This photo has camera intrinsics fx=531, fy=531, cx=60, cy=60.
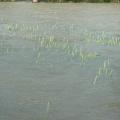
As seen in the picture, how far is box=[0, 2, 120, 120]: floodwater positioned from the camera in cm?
256

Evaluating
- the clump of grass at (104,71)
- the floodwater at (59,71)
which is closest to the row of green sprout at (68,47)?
the floodwater at (59,71)

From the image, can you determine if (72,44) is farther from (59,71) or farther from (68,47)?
(59,71)

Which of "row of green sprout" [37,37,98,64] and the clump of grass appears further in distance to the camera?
"row of green sprout" [37,37,98,64]

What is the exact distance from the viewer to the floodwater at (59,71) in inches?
101

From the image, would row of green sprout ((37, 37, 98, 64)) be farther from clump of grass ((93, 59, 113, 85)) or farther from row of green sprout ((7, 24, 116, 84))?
clump of grass ((93, 59, 113, 85))

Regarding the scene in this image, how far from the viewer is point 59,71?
3510 mm

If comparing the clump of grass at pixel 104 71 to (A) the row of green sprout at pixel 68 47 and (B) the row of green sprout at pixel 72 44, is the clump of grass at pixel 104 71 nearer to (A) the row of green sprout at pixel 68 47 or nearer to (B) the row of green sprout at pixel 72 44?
(B) the row of green sprout at pixel 72 44

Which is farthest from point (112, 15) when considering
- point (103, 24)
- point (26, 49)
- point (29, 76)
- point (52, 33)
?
point (29, 76)

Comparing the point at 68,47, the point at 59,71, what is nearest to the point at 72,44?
the point at 68,47

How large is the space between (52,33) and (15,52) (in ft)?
4.70

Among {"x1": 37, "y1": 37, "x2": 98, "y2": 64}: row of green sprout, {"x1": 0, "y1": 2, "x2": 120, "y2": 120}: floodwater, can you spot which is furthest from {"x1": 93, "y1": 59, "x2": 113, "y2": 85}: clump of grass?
{"x1": 37, "y1": 37, "x2": 98, "y2": 64}: row of green sprout

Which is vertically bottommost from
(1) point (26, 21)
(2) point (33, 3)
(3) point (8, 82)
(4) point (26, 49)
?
(2) point (33, 3)

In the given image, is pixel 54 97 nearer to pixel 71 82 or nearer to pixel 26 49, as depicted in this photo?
pixel 71 82

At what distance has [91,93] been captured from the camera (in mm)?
2904
